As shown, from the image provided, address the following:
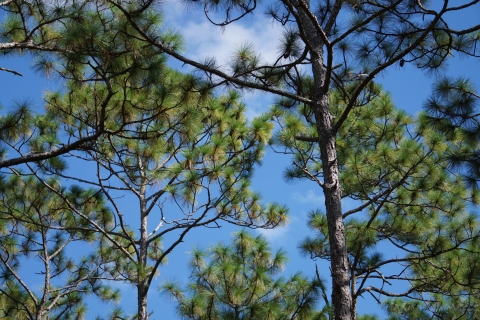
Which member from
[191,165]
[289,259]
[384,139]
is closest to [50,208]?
[191,165]

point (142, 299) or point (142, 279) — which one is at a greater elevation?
point (142, 279)

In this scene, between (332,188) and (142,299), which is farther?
(142,299)

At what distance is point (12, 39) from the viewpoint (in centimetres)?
505

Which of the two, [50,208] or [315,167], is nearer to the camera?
[315,167]

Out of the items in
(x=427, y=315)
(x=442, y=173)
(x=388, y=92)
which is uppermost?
(x=388, y=92)

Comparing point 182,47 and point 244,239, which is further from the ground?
point 182,47

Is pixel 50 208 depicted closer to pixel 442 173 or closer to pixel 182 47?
pixel 182 47

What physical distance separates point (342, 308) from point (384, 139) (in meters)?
3.15

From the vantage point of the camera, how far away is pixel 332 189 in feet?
11.7

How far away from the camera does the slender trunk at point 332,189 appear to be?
3.27 metres

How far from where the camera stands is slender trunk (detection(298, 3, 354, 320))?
327 cm

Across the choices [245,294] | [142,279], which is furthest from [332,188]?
[142,279]

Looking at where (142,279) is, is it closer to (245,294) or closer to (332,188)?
(245,294)

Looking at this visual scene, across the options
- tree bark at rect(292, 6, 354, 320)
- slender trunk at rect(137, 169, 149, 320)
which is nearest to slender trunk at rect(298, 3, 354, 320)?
tree bark at rect(292, 6, 354, 320)
